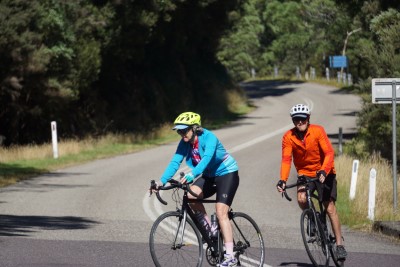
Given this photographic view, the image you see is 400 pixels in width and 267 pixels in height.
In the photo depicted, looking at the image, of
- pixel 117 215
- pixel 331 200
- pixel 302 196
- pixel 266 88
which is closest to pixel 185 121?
pixel 302 196

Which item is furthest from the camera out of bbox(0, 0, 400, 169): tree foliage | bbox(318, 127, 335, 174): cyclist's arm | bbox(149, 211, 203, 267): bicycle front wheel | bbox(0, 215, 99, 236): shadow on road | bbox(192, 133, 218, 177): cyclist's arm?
bbox(0, 0, 400, 169): tree foliage

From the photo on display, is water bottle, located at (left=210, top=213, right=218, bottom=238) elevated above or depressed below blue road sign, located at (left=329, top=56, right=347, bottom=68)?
above

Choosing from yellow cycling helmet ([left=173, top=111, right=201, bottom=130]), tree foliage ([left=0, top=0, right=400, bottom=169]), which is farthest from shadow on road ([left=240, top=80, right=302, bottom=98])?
yellow cycling helmet ([left=173, top=111, right=201, bottom=130])

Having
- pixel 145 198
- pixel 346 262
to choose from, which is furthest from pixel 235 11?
pixel 346 262

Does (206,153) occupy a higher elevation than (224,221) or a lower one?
higher

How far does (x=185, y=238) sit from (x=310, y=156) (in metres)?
1.90

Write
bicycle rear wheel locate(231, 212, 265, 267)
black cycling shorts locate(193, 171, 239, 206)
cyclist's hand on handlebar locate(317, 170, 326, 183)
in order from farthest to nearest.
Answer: cyclist's hand on handlebar locate(317, 170, 326, 183), bicycle rear wheel locate(231, 212, 265, 267), black cycling shorts locate(193, 171, 239, 206)

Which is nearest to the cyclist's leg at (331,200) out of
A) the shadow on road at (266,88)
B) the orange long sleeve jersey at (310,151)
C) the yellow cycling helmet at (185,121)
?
the orange long sleeve jersey at (310,151)

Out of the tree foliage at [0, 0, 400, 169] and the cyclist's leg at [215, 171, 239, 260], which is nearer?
the cyclist's leg at [215, 171, 239, 260]

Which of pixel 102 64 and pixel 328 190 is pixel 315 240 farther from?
pixel 102 64

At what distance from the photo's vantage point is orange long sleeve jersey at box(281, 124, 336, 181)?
10959 millimetres

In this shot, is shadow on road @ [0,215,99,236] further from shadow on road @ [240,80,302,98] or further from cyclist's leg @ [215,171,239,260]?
shadow on road @ [240,80,302,98]

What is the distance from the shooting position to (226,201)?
10.2 metres

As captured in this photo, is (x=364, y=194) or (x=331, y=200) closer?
(x=331, y=200)
